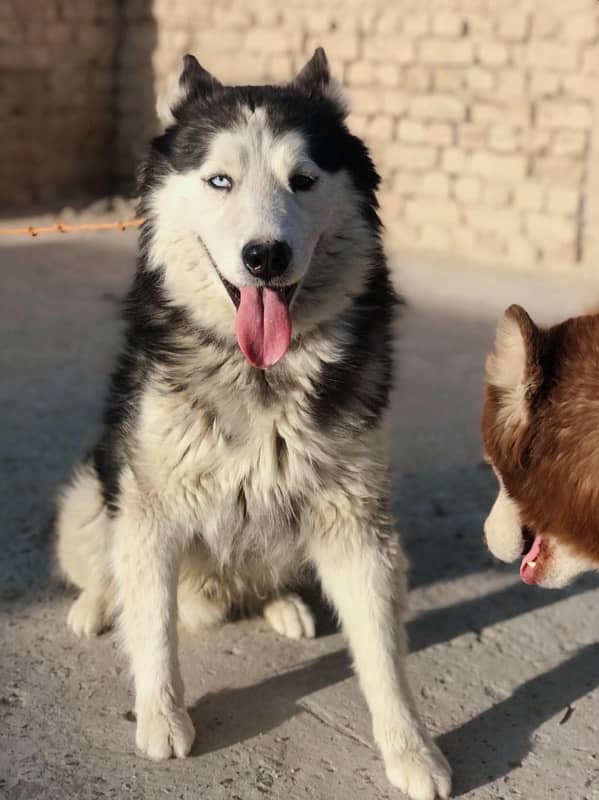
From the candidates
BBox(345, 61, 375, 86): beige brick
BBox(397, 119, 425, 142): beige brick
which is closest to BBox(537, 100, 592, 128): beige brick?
BBox(397, 119, 425, 142): beige brick

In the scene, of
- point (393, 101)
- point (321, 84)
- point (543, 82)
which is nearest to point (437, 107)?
point (393, 101)

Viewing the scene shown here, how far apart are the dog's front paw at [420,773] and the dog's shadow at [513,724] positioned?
0.07 metres

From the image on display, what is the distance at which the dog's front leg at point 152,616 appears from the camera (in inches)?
108

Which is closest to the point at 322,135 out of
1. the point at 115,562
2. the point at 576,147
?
the point at 115,562

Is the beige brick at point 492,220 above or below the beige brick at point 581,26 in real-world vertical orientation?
below

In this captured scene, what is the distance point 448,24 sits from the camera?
28.7 ft

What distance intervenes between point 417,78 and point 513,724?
7.10m

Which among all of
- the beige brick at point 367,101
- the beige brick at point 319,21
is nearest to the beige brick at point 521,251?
the beige brick at point 367,101

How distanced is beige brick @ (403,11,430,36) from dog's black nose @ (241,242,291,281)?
23.1ft

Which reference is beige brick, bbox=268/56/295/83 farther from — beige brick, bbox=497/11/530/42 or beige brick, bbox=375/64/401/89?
beige brick, bbox=497/11/530/42

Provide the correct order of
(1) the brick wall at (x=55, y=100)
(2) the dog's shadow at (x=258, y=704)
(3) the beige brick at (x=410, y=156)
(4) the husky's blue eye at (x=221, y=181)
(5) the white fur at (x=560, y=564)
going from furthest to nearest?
(1) the brick wall at (x=55, y=100) → (3) the beige brick at (x=410, y=156) → (2) the dog's shadow at (x=258, y=704) → (4) the husky's blue eye at (x=221, y=181) → (5) the white fur at (x=560, y=564)

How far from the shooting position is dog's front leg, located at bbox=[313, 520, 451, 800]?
2.74 m

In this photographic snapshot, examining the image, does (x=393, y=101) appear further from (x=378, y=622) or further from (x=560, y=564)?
(x=560, y=564)

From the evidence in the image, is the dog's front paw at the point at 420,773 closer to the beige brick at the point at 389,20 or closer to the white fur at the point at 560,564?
the white fur at the point at 560,564
